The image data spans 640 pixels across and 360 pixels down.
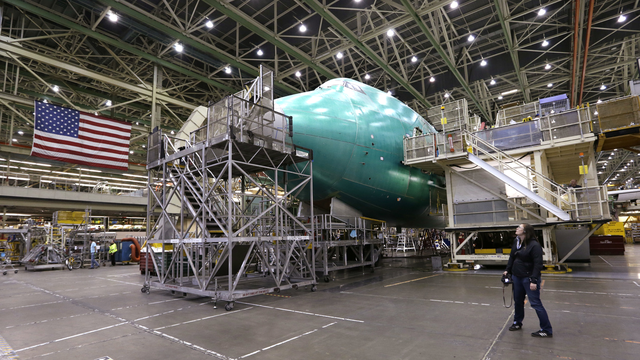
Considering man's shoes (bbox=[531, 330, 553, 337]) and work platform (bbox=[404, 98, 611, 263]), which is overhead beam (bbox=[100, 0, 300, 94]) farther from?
man's shoes (bbox=[531, 330, 553, 337])

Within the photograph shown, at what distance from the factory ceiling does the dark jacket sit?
1540 centimetres

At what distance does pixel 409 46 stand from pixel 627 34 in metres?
13.6

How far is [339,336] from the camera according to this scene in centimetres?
577

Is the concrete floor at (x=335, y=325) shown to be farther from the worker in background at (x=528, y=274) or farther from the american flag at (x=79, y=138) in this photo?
the american flag at (x=79, y=138)

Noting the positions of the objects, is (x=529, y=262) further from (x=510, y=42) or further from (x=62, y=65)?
(x=62, y=65)

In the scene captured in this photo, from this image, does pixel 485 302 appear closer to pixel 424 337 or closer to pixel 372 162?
pixel 424 337

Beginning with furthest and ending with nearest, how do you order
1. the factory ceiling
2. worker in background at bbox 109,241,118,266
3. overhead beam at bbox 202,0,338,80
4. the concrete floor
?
worker in background at bbox 109,241,118,266
the factory ceiling
overhead beam at bbox 202,0,338,80
the concrete floor

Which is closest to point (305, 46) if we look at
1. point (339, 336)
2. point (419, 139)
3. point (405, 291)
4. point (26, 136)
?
point (419, 139)

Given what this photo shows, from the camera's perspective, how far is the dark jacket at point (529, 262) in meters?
5.49

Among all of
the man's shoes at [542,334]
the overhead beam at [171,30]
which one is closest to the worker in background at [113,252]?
the overhead beam at [171,30]

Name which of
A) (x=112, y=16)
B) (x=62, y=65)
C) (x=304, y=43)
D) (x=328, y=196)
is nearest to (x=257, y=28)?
(x=304, y=43)

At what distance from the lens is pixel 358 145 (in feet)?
41.3

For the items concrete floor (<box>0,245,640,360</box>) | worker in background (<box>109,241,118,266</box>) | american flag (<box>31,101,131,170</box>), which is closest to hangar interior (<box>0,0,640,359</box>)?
concrete floor (<box>0,245,640,360</box>)

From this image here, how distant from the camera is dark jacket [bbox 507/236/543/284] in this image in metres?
5.49
